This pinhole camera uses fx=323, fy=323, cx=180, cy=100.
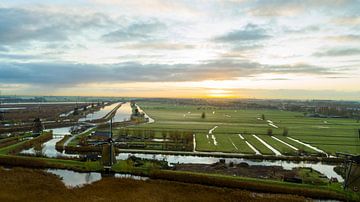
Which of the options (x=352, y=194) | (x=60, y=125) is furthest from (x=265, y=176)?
(x=60, y=125)

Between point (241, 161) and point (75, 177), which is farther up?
point (241, 161)

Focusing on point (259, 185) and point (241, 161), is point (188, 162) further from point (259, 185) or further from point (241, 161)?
point (259, 185)

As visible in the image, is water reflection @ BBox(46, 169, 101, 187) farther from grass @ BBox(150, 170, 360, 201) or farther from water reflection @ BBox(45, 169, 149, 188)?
grass @ BBox(150, 170, 360, 201)

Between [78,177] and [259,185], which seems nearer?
[259,185]

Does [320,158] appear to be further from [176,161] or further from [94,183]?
[94,183]

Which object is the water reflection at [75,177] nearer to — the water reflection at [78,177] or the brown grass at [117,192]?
the water reflection at [78,177]

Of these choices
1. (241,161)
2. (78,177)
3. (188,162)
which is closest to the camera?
(78,177)

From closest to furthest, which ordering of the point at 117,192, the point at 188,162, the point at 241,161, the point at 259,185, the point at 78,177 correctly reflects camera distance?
the point at 117,192 < the point at 259,185 < the point at 78,177 < the point at 188,162 < the point at 241,161

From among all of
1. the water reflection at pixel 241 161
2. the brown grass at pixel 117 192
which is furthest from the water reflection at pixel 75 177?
the water reflection at pixel 241 161

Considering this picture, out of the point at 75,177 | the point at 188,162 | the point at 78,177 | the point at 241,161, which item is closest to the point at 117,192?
the point at 78,177
